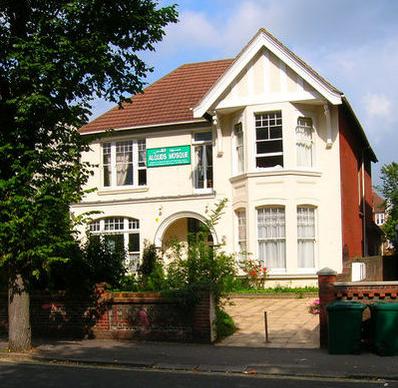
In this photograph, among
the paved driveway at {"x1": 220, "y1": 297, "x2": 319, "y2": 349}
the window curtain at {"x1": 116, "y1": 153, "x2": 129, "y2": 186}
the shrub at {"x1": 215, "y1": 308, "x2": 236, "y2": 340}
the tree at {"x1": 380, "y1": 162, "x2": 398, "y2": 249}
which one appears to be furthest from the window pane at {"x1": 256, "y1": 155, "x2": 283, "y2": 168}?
the tree at {"x1": 380, "y1": 162, "x2": 398, "y2": 249}

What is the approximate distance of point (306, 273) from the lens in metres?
22.4

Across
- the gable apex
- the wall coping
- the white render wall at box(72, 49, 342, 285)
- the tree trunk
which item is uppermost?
the gable apex

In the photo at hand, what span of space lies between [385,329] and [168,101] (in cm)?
1705

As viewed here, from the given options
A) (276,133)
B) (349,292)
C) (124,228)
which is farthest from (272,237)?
(349,292)

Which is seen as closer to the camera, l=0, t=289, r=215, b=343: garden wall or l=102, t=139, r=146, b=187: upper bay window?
l=0, t=289, r=215, b=343: garden wall

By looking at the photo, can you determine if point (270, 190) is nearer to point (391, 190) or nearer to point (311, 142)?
point (311, 142)

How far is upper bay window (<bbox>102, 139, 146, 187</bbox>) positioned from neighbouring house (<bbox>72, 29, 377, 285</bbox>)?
41 millimetres

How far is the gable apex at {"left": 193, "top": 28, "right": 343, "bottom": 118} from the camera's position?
22.0m

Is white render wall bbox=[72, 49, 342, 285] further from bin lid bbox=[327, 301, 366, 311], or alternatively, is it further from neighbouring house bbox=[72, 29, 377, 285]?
bin lid bbox=[327, 301, 366, 311]

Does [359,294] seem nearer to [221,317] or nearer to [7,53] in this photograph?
[221,317]

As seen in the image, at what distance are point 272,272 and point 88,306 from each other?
393 inches

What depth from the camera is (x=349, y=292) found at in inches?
492

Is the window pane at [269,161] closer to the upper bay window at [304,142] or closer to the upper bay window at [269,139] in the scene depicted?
the upper bay window at [269,139]

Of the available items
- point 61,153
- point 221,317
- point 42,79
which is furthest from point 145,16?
point 221,317
